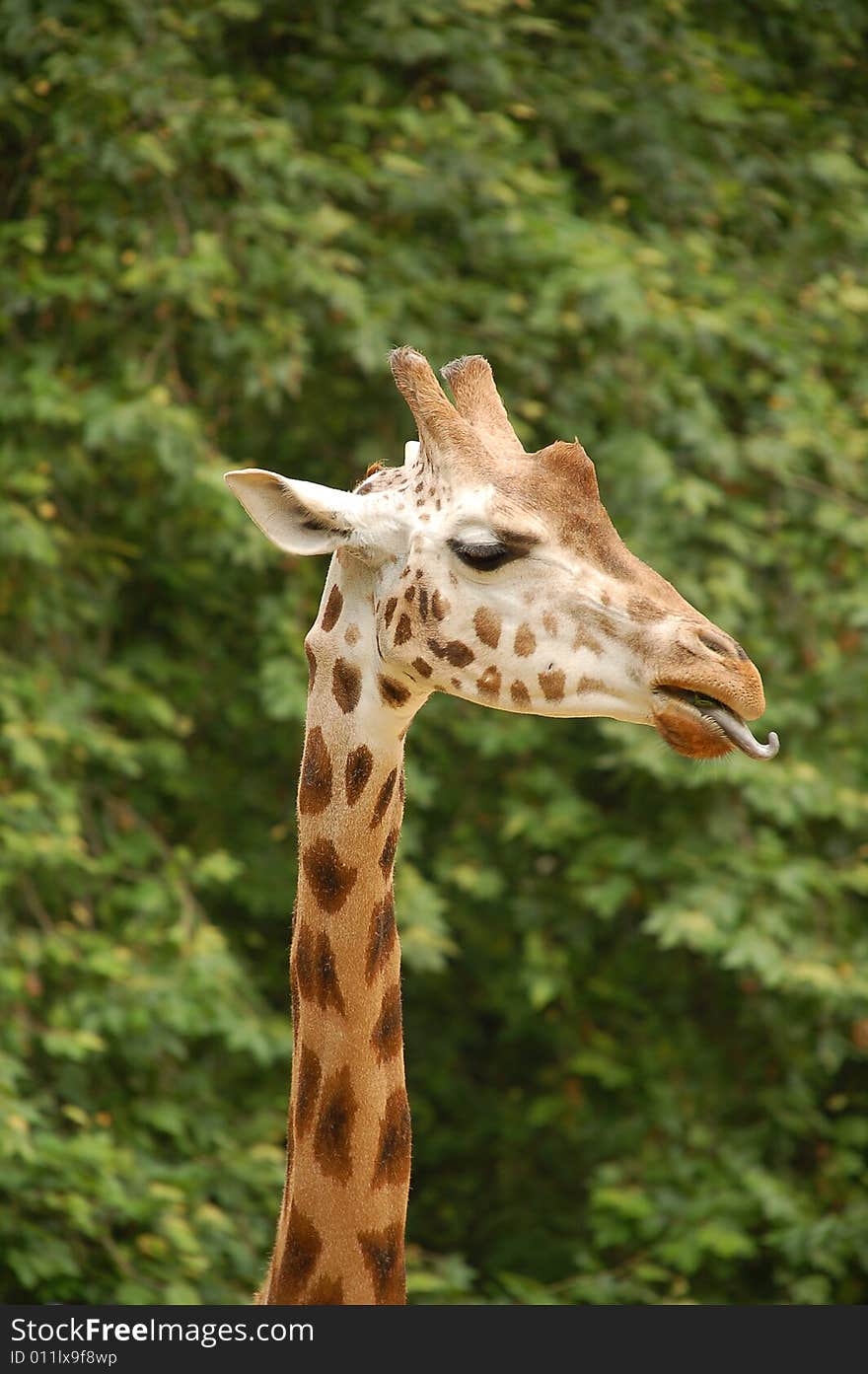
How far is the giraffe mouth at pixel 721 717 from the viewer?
84.5 inches

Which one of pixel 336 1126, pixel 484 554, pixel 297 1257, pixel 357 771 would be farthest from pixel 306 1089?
pixel 484 554

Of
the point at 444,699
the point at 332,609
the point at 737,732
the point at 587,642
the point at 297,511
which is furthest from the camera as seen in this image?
the point at 444,699

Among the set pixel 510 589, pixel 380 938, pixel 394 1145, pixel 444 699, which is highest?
pixel 444 699

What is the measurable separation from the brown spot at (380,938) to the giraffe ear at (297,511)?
0.53 meters

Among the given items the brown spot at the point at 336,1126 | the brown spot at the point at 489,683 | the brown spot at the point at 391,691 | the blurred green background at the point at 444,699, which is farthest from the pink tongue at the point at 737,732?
the blurred green background at the point at 444,699

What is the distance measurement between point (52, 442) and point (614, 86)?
7.35ft

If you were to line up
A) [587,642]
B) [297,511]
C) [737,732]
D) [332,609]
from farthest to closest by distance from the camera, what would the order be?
[332,609]
[297,511]
[587,642]
[737,732]

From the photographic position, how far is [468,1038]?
6.34m

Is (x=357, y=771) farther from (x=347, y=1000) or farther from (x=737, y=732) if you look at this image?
(x=737, y=732)

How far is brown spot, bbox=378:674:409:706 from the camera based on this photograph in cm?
243

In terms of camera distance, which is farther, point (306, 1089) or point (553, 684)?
point (306, 1089)

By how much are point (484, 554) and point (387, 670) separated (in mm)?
235

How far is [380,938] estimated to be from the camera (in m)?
2.47

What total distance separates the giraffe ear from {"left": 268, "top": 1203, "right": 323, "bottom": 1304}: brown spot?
3.13 ft
